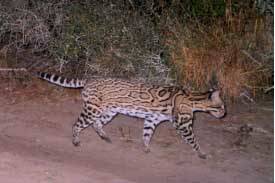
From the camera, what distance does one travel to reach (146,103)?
8.41 meters

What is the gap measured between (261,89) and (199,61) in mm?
1055

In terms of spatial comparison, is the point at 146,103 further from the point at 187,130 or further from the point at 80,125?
the point at 80,125

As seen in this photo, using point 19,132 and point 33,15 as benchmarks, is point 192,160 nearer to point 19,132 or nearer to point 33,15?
point 19,132

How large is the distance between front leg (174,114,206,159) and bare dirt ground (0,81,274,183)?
113 mm

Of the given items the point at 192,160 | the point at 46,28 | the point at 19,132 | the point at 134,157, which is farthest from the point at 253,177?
the point at 46,28

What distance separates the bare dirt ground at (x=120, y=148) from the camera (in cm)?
709

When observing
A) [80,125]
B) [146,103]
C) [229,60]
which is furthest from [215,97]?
[229,60]

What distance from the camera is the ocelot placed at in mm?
8336

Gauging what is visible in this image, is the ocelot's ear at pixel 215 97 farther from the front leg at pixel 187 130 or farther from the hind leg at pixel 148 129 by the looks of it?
the hind leg at pixel 148 129

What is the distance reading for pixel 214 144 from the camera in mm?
8477

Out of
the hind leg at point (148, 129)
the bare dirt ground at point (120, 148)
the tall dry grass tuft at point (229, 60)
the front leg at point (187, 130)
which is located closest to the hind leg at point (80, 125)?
the bare dirt ground at point (120, 148)

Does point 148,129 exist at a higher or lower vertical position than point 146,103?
lower

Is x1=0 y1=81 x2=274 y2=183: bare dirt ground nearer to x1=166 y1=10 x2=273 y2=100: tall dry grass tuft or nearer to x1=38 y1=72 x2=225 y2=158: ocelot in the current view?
x1=38 y1=72 x2=225 y2=158: ocelot

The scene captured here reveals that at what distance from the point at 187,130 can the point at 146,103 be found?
2.08ft
